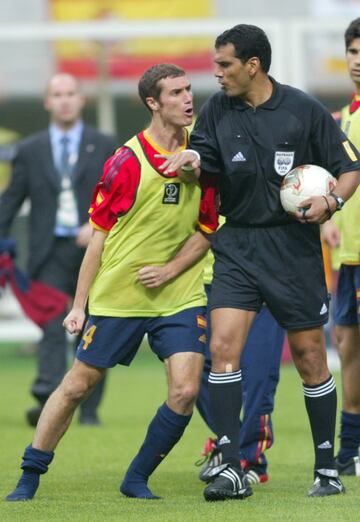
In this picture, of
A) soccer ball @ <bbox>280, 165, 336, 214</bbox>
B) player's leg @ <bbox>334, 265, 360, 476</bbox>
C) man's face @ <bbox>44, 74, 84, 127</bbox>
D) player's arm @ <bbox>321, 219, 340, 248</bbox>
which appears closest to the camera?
soccer ball @ <bbox>280, 165, 336, 214</bbox>

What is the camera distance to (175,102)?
717cm

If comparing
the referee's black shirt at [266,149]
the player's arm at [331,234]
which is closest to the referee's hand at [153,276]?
the referee's black shirt at [266,149]

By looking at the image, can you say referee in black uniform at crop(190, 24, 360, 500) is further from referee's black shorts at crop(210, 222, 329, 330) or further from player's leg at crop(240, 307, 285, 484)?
player's leg at crop(240, 307, 285, 484)

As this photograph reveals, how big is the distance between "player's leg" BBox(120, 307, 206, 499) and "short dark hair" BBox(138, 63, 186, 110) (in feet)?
3.63

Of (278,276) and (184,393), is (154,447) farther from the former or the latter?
(278,276)

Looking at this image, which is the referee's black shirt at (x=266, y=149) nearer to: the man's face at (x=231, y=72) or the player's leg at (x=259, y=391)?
the man's face at (x=231, y=72)

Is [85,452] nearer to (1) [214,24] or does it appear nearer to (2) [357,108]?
(2) [357,108]

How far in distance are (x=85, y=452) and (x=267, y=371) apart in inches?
72.4

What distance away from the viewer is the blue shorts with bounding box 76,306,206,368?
7.10 meters

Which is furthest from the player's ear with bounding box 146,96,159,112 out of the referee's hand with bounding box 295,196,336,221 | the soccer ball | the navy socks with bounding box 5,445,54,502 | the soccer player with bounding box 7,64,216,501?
the navy socks with bounding box 5,445,54,502

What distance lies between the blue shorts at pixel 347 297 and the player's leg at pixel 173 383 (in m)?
1.23

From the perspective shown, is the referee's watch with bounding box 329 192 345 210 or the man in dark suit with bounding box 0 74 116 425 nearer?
the referee's watch with bounding box 329 192 345 210

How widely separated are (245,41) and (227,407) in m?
1.78

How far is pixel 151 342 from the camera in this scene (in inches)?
285
